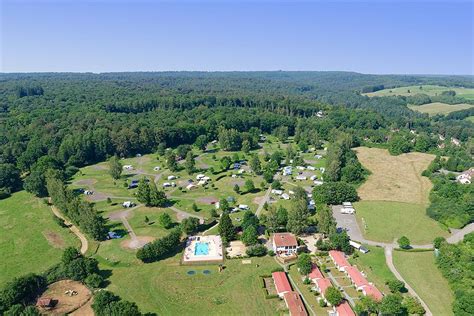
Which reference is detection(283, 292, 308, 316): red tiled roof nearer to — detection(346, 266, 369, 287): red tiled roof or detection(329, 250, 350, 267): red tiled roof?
detection(346, 266, 369, 287): red tiled roof

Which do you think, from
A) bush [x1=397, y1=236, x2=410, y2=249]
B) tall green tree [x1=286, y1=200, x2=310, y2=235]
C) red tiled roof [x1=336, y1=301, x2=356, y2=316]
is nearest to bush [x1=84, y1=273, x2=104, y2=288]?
tall green tree [x1=286, y1=200, x2=310, y2=235]

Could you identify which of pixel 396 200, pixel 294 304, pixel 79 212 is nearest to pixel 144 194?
pixel 79 212

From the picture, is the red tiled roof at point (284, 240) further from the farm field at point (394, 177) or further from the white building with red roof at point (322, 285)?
the farm field at point (394, 177)

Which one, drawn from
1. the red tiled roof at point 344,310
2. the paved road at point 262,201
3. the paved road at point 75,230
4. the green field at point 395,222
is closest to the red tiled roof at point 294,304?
the red tiled roof at point 344,310

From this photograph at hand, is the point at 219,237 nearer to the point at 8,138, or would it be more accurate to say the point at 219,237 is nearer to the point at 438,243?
the point at 438,243

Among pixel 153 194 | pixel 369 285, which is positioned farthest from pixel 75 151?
pixel 369 285

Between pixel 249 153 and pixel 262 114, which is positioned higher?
pixel 262 114

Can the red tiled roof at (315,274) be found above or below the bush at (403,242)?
below
